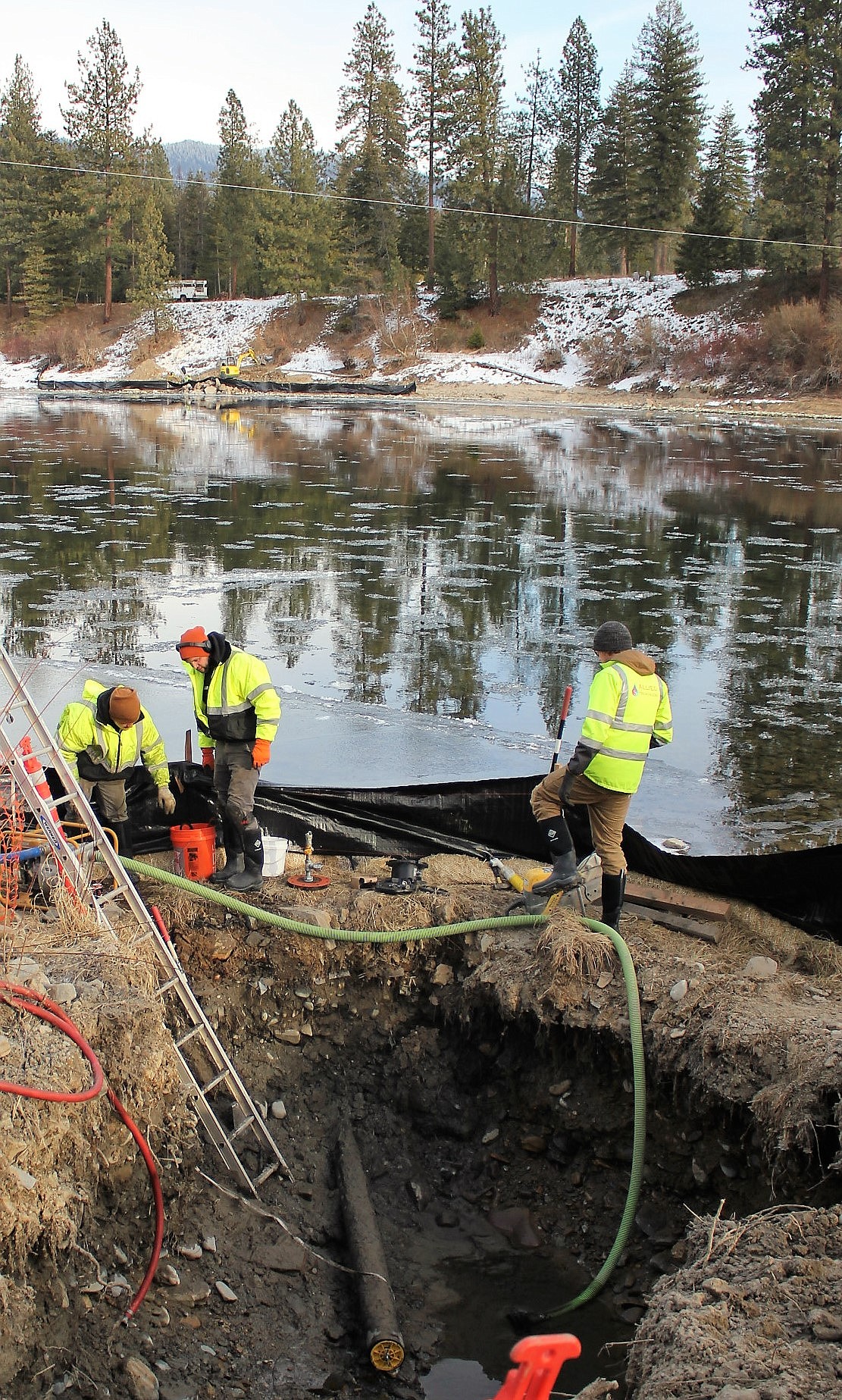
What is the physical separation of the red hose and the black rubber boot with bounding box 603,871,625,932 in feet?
9.69

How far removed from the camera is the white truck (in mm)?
82188

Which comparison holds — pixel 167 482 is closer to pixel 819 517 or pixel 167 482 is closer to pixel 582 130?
pixel 819 517

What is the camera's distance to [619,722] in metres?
6.12

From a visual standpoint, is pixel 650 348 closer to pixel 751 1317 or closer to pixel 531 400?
pixel 531 400

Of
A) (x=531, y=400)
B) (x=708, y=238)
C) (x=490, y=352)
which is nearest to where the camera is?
(x=531, y=400)

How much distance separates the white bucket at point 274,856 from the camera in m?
7.05

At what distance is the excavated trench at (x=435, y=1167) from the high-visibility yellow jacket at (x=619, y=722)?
90cm

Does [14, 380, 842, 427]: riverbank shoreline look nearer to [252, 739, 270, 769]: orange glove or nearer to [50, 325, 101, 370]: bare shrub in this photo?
[50, 325, 101, 370]: bare shrub

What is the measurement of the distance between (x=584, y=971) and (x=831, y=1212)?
2096 mm

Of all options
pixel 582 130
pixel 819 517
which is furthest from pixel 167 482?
pixel 582 130

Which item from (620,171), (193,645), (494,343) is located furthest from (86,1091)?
(620,171)

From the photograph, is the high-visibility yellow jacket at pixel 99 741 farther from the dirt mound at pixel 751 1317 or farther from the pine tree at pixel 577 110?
the pine tree at pixel 577 110

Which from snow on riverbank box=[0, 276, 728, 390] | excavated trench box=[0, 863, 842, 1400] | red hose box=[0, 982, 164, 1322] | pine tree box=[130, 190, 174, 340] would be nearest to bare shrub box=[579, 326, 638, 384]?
snow on riverbank box=[0, 276, 728, 390]

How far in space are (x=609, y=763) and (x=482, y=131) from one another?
69809 millimetres
